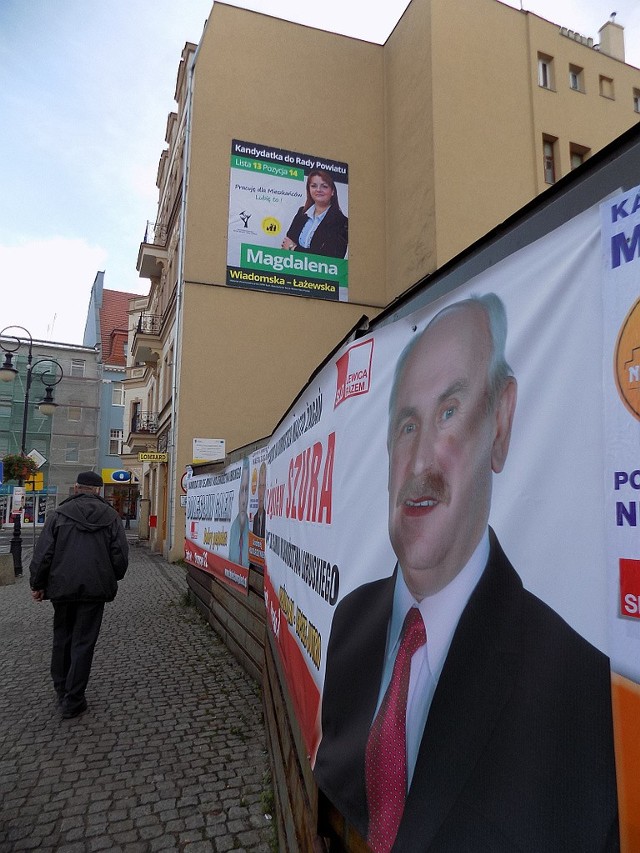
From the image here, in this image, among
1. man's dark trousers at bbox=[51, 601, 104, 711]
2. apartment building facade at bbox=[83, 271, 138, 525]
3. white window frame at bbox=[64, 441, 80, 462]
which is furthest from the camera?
apartment building facade at bbox=[83, 271, 138, 525]

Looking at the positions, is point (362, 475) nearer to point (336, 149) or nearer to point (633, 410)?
point (633, 410)

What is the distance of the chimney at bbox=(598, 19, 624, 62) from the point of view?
910 inches

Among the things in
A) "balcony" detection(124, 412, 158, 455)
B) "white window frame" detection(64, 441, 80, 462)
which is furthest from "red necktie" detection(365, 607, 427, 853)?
"white window frame" detection(64, 441, 80, 462)

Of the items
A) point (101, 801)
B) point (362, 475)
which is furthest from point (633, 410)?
point (101, 801)

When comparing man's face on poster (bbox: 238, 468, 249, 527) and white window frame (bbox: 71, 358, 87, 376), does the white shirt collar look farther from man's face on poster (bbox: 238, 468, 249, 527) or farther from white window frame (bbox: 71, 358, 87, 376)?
white window frame (bbox: 71, 358, 87, 376)

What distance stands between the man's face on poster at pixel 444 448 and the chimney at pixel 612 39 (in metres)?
27.8

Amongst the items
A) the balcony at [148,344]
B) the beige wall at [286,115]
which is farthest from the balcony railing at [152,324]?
the beige wall at [286,115]

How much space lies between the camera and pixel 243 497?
626 centimetres

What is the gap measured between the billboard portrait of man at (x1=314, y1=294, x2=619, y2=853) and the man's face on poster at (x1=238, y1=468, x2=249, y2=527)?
4.23 metres

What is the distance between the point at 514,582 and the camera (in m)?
1.15

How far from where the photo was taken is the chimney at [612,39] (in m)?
23.1

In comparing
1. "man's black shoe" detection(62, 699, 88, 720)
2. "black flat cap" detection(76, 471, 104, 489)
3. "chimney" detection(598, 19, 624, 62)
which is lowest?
"man's black shoe" detection(62, 699, 88, 720)

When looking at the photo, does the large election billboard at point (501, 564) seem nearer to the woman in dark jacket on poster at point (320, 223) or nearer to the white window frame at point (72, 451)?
the woman in dark jacket on poster at point (320, 223)

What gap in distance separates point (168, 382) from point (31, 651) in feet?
49.9
